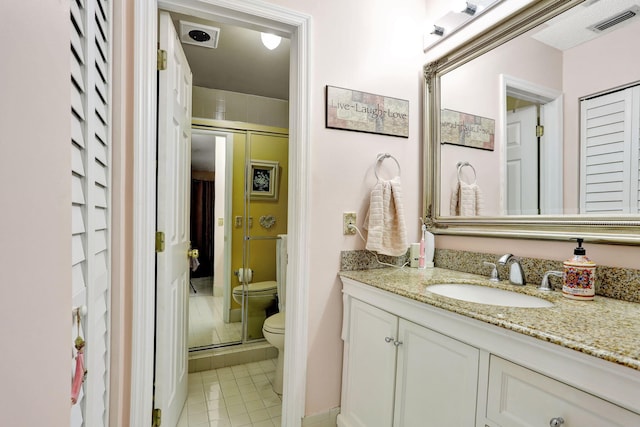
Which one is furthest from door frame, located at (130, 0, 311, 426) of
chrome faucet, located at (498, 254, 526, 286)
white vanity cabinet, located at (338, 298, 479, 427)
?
chrome faucet, located at (498, 254, 526, 286)

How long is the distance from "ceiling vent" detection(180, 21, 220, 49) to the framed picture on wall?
102 cm

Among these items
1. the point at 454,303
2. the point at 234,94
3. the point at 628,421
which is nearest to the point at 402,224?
the point at 454,303

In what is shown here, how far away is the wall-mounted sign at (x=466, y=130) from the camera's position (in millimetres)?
1564

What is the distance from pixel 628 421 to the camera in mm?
628

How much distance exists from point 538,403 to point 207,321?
8.91 feet

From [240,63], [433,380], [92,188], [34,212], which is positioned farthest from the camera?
[240,63]

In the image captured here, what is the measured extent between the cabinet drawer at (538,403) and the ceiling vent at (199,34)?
7.54 ft

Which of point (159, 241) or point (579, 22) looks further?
point (159, 241)

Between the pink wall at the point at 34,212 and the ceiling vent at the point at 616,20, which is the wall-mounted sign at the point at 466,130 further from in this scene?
the pink wall at the point at 34,212

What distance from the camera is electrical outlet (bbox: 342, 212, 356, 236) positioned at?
166 centimetres

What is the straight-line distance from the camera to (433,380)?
1.07 meters

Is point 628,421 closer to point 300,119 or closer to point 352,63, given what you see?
point 300,119

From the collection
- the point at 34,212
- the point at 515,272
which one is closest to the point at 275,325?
the point at 515,272

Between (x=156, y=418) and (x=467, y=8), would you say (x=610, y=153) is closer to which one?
(x=467, y=8)
